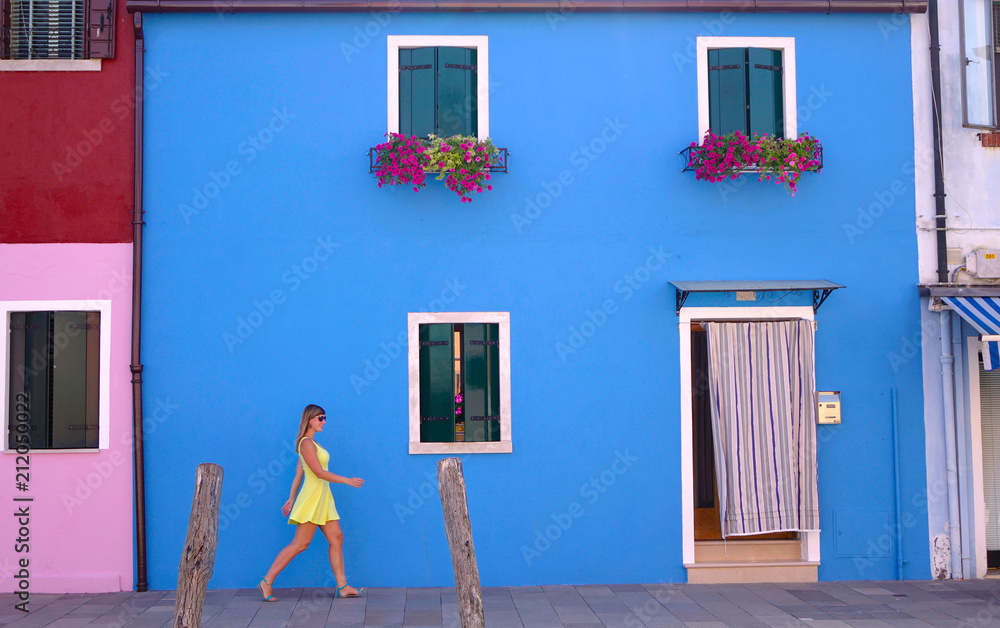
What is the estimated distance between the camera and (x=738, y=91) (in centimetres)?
880

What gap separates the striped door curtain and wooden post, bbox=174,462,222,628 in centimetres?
489

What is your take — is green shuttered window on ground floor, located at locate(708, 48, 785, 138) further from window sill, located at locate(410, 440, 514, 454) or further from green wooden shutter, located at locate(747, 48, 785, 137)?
window sill, located at locate(410, 440, 514, 454)

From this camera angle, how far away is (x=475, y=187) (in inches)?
329

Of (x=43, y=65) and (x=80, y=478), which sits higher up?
(x=43, y=65)

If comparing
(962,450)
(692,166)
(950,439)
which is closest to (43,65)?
(692,166)

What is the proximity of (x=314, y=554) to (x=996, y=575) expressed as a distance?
6688mm

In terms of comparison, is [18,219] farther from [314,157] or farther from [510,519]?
[510,519]

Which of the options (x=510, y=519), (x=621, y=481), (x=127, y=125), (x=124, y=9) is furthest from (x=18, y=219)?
(x=621, y=481)

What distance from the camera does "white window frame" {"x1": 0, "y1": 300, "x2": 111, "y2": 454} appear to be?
328 inches

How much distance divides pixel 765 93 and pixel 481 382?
160 inches

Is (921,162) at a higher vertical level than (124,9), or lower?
lower

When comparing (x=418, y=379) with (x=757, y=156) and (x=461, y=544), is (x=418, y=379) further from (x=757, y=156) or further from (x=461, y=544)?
(x=757, y=156)

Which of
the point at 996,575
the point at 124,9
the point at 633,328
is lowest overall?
the point at 996,575

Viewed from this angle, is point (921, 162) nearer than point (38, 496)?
No
